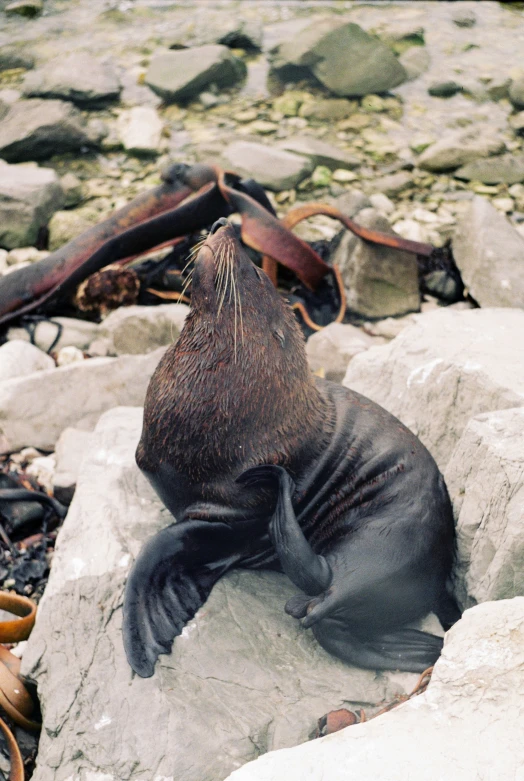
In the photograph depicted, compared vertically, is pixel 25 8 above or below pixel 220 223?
below

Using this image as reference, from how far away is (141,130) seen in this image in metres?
10.2

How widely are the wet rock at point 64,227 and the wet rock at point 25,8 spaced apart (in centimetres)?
652

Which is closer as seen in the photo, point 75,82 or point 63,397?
point 63,397

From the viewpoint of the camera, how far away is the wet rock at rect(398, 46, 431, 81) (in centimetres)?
1171

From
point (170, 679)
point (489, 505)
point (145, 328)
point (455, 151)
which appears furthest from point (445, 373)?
point (455, 151)

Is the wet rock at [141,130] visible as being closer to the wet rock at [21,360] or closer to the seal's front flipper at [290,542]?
the wet rock at [21,360]

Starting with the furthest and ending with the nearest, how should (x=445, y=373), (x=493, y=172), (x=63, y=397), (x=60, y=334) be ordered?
(x=493, y=172), (x=60, y=334), (x=63, y=397), (x=445, y=373)

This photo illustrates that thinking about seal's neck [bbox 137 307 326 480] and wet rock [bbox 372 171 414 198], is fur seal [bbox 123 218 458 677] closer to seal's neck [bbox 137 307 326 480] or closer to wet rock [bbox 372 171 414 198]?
seal's neck [bbox 137 307 326 480]

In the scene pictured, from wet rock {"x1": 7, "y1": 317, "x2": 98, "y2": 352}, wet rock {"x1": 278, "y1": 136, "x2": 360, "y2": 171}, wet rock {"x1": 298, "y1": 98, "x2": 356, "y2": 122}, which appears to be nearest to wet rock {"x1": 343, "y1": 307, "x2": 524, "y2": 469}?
wet rock {"x1": 7, "y1": 317, "x2": 98, "y2": 352}

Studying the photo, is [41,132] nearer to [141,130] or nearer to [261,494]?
[141,130]

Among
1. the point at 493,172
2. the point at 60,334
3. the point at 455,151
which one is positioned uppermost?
the point at 60,334

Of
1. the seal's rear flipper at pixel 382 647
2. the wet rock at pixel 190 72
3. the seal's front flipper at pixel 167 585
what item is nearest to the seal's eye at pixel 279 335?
the seal's front flipper at pixel 167 585

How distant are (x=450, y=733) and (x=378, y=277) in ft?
15.9

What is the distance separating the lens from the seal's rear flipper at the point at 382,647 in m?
3.78
